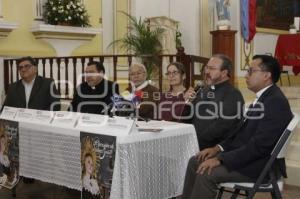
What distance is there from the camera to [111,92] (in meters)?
4.52

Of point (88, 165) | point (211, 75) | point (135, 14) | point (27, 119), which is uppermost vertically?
point (135, 14)

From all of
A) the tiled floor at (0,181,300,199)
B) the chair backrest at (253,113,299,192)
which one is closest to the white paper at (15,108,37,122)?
the tiled floor at (0,181,300,199)

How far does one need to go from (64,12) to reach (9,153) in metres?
3.49

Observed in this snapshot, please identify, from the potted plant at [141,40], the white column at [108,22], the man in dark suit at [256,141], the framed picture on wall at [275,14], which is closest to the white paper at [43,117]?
the man in dark suit at [256,141]

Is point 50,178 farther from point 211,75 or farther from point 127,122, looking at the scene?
point 211,75

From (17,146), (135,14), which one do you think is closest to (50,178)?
(17,146)

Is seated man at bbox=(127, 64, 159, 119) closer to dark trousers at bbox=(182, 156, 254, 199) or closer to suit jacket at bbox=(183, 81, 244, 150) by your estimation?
suit jacket at bbox=(183, 81, 244, 150)

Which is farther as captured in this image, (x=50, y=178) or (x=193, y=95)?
(x=193, y=95)

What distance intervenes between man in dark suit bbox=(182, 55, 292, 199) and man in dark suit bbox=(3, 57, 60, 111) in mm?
2070

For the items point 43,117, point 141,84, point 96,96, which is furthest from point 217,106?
point 96,96

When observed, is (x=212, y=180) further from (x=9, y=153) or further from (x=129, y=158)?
(x=9, y=153)

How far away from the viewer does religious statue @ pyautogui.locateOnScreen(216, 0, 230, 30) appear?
7789 mm

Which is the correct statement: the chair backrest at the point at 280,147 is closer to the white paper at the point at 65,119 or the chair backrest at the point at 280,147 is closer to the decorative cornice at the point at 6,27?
the white paper at the point at 65,119

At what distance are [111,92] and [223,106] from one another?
145 cm
